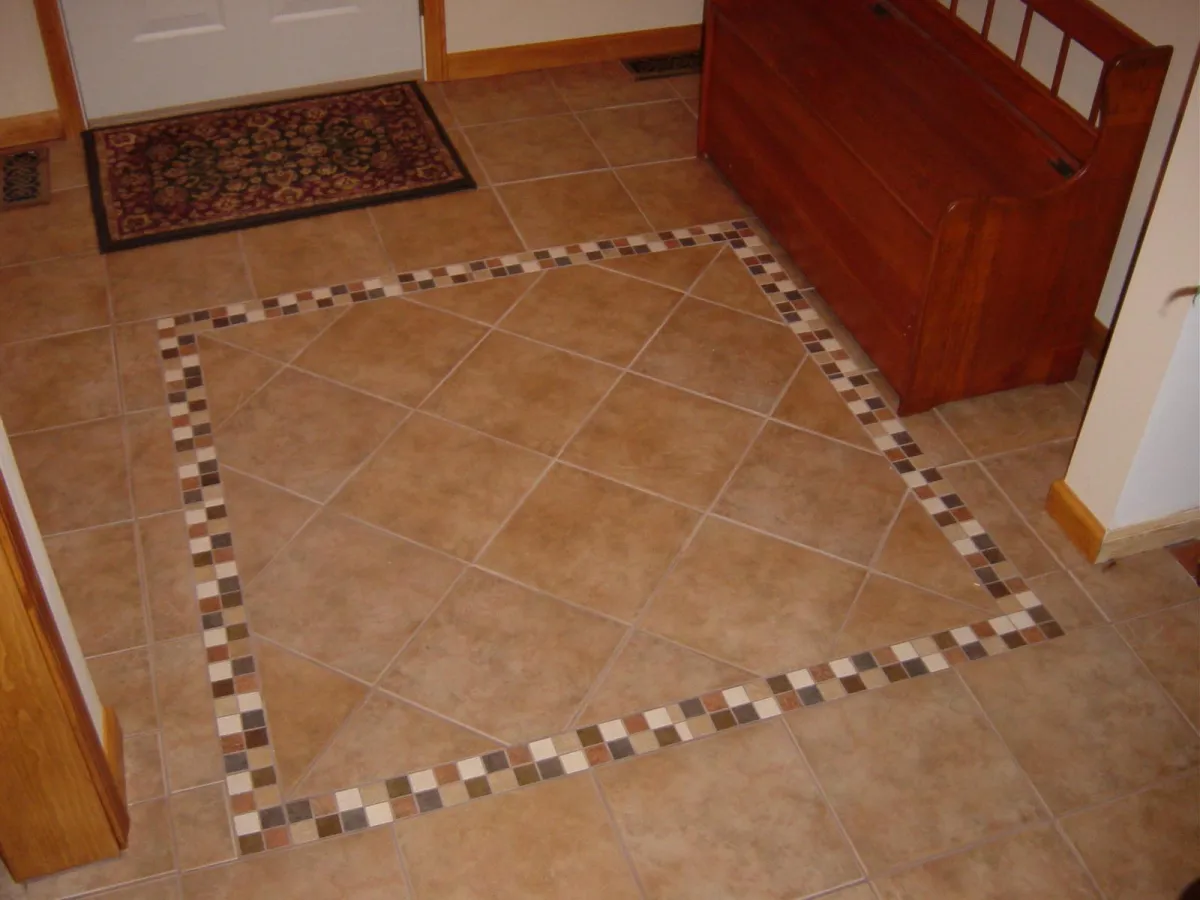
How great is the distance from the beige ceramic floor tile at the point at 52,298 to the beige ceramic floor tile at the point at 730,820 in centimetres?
183

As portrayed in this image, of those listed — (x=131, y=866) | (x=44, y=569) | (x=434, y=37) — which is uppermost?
(x=44, y=569)

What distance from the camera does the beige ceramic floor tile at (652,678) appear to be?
2.35 meters

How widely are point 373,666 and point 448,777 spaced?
0.94ft

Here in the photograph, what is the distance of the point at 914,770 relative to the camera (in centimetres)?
225

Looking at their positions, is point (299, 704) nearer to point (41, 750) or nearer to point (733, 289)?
point (41, 750)

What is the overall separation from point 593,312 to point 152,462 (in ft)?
3.62

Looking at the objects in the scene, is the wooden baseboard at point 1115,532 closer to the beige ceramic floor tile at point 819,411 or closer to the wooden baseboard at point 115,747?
the beige ceramic floor tile at point 819,411

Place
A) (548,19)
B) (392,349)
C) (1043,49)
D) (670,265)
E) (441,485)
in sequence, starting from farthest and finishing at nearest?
1. (548,19)
2. (670,265)
3. (392,349)
4. (1043,49)
5. (441,485)

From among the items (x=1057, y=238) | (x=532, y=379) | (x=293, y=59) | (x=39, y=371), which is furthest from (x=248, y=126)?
(x=1057, y=238)

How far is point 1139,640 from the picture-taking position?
247 cm

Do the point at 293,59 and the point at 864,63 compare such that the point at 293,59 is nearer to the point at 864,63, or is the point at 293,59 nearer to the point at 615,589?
the point at 864,63

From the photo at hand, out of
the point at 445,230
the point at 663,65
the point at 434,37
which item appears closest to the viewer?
the point at 445,230

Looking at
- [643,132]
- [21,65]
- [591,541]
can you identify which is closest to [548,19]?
[643,132]

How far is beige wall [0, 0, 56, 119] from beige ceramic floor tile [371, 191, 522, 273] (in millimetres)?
1055
